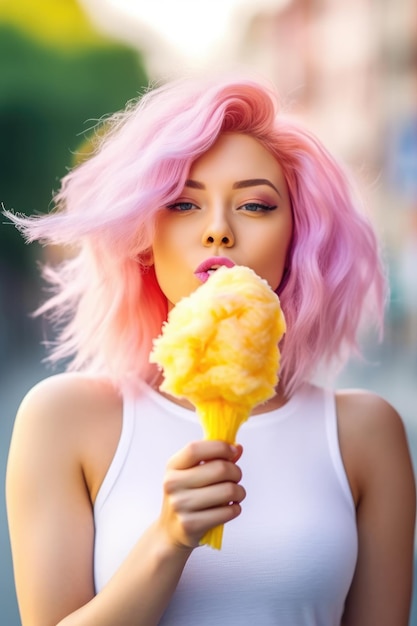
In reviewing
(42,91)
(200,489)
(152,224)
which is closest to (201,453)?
(200,489)

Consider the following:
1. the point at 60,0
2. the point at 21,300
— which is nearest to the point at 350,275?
the point at 21,300

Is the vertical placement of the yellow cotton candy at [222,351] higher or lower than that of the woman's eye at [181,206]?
lower

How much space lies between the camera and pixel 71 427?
2047mm

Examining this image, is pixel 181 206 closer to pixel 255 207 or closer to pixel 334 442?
pixel 255 207

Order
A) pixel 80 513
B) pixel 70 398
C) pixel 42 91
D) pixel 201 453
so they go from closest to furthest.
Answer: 1. pixel 201 453
2. pixel 80 513
3. pixel 70 398
4. pixel 42 91

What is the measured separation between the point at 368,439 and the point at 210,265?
1.77ft

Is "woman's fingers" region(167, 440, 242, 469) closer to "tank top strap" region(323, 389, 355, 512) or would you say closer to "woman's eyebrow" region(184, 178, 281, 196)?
"tank top strap" region(323, 389, 355, 512)

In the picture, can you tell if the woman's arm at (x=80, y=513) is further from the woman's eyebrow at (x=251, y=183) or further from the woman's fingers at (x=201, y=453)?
the woman's eyebrow at (x=251, y=183)

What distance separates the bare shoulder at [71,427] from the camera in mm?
2020

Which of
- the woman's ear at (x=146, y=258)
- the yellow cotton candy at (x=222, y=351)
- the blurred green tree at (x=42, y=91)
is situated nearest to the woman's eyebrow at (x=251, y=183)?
the woman's ear at (x=146, y=258)

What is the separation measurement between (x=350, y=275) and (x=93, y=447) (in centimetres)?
70

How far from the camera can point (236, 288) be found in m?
1.74

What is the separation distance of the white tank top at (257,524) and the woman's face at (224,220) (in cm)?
31

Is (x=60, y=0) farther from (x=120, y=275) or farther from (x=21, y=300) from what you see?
(x=120, y=275)
